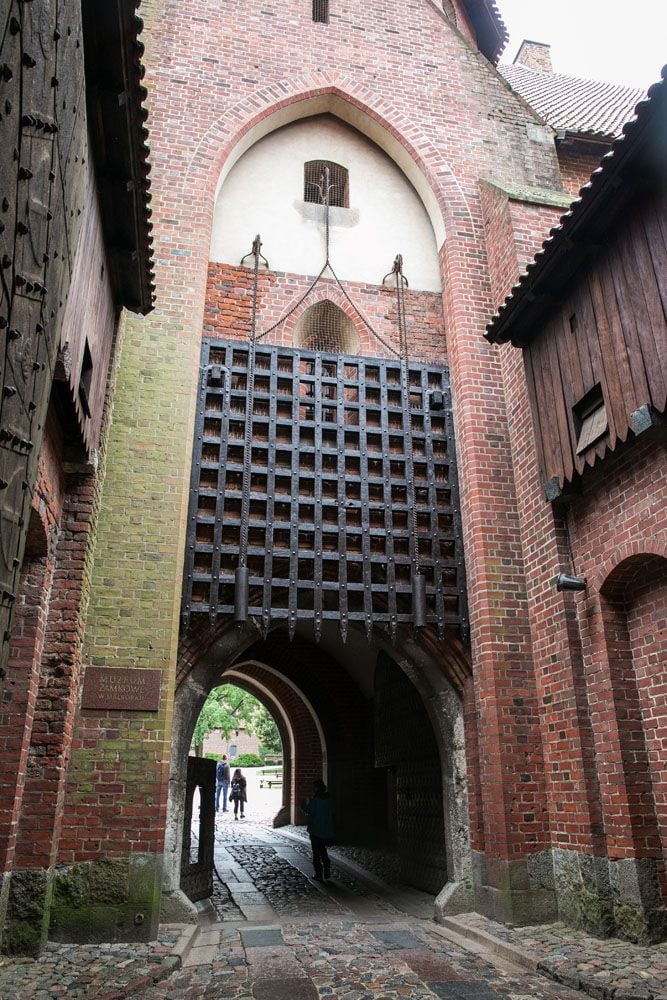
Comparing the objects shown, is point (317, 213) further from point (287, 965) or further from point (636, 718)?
point (287, 965)

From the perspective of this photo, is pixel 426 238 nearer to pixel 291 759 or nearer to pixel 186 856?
pixel 186 856

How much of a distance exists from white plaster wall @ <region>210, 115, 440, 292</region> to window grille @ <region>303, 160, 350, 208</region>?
0.08 m

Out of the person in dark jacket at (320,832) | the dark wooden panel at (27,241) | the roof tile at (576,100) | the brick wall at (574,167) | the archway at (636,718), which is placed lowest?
the person in dark jacket at (320,832)

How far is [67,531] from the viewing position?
600 cm

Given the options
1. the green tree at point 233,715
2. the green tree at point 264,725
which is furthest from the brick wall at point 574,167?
the green tree at point 233,715

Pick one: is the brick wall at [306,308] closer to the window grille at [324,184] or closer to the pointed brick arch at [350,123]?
the pointed brick arch at [350,123]

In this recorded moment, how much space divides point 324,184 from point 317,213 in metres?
0.66

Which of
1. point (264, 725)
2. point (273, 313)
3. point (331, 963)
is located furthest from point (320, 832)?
point (264, 725)

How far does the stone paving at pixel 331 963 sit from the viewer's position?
4473 mm

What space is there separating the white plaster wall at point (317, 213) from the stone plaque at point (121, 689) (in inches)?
196

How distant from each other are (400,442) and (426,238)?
3.22 metres

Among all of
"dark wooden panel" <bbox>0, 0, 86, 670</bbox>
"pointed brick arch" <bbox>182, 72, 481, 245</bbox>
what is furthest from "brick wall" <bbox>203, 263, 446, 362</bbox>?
"dark wooden panel" <bbox>0, 0, 86, 670</bbox>

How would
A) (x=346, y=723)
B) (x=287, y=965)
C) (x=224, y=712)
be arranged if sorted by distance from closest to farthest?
(x=287, y=965) < (x=346, y=723) < (x=224, y=712)

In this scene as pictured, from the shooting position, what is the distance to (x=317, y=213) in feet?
30.6
